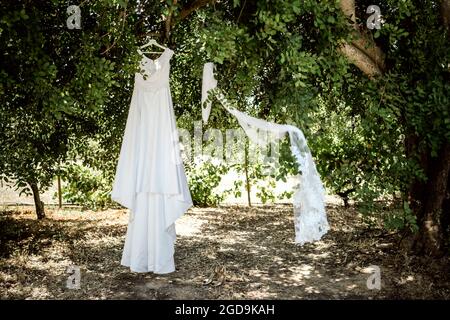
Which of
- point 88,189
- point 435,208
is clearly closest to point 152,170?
point 435,208

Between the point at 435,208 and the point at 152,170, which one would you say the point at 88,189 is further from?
the point at 435,208

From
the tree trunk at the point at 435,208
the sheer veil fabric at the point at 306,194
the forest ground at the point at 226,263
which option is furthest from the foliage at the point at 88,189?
the tree trunk at the point at 435,208

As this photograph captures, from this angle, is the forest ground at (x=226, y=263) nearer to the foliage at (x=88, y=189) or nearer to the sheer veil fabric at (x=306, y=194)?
the sheer veil fabric at (x=306, y=194)

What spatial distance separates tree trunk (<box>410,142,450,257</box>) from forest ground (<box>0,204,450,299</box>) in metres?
0.21

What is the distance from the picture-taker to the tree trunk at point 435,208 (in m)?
5.63

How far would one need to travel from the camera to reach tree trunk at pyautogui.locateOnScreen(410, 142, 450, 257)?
563 cm

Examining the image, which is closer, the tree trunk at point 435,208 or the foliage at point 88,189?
the tree trunk at point 435,208

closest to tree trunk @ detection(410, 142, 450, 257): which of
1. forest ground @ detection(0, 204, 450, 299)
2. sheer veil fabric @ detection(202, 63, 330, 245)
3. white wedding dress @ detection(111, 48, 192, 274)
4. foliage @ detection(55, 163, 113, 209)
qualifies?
forest ground @ detection(0, 204, 450, 299)

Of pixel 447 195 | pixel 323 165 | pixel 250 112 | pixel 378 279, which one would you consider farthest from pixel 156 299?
pixel 447 195

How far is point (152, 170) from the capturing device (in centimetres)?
515

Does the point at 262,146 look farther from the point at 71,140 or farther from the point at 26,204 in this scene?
the point at 26,204

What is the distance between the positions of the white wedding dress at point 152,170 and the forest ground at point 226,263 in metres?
0.53

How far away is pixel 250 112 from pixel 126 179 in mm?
2588

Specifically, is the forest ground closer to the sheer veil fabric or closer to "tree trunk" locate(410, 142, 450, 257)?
"tree trunk" locate(410, 142, 450, 257)
